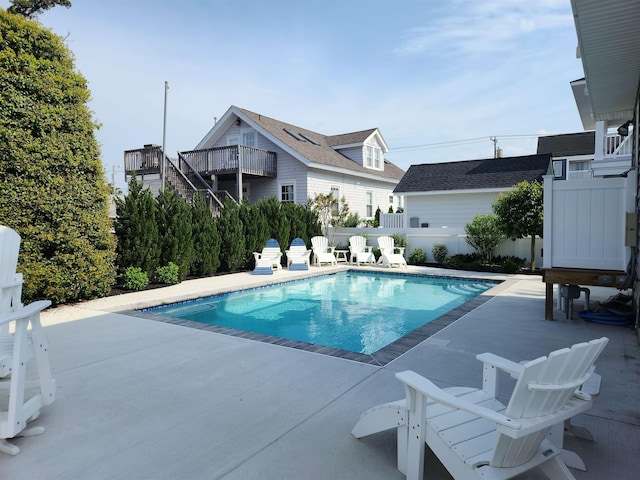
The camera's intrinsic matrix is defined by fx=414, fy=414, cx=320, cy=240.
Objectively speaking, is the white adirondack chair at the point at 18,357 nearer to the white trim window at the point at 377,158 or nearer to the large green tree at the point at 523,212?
the large green tree at the point at 523,212

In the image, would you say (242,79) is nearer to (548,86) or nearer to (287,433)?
(548,86)

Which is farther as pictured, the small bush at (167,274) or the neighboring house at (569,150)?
the neighboring house at (569,150)

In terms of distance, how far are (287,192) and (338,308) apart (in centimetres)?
1031

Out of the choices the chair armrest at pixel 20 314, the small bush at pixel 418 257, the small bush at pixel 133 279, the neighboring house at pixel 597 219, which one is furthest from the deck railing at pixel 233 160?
the chair armrest at pixel 20 314

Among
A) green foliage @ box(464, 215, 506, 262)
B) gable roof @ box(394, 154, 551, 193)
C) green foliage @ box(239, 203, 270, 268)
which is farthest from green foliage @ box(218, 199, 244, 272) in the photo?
gable roof @ box(394, 154, 551, 193)

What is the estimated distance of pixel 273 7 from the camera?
11258mm

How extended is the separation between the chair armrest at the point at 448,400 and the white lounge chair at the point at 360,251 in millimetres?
11168

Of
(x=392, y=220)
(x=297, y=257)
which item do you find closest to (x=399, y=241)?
(x=392, y=220)

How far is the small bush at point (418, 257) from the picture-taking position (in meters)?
13.6

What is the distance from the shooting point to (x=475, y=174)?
16875 millimetres

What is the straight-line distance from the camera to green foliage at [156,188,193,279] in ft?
31.5

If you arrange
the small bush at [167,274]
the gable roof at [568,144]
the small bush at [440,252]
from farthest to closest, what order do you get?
the gable roof at [568,144], the small bush at [440,252], the small bush at [167,274]

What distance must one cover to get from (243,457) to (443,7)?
33.9 ft

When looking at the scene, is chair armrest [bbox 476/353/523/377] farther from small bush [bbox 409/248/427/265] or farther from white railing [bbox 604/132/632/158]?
small bush [bbox 409/248/427/265]
